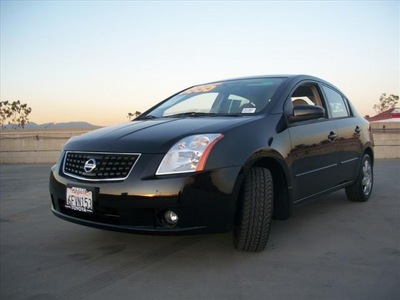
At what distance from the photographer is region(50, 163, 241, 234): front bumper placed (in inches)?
108

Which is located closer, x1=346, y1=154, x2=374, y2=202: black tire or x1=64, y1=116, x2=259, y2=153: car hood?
x1=64, y1=116, x2=259, y2=153: car hood

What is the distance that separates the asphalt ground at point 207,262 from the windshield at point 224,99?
118 cm

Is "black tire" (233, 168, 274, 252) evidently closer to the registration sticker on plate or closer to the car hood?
the car hood

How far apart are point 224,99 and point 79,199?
175 cm

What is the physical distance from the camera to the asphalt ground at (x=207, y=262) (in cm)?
259

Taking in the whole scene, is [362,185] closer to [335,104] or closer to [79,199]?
[335,104]

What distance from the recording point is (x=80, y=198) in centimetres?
302

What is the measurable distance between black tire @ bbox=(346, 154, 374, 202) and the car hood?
8.03 ft

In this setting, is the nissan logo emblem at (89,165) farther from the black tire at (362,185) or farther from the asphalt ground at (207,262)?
the black tire at (362,185)

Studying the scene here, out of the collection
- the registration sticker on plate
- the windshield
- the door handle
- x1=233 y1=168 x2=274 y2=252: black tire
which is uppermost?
the windshield

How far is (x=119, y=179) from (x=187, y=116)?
1153 millimetres

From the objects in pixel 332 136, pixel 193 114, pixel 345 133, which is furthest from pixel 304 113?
pixel 345 133

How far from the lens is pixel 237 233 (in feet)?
10.3

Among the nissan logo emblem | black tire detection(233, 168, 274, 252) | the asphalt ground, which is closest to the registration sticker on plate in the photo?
the nissan logo emblem
